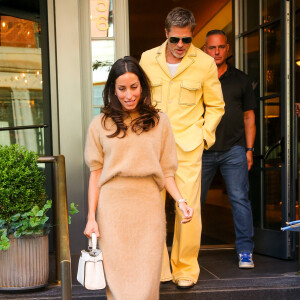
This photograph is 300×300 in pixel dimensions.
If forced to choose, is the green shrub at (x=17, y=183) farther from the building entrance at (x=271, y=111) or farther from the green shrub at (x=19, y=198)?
the building entrance at (x=271, y=111)

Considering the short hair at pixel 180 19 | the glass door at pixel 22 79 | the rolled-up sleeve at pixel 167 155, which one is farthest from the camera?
the glass door at pixel 22 79

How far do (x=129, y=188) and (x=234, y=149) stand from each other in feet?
6.75

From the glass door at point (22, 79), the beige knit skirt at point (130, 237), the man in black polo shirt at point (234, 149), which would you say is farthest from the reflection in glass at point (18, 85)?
the beige knit skirt at point (130, 237)

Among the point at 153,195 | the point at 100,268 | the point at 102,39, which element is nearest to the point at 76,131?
the point at 102,39

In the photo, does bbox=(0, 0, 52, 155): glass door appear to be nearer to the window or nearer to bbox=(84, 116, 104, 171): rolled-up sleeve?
the window

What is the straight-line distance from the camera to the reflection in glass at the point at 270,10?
559 centimetres

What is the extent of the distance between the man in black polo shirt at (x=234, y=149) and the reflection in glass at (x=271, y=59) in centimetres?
41

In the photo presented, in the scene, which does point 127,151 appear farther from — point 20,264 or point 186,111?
point 20,264

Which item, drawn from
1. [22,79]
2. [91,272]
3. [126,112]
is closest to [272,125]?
[22,79]

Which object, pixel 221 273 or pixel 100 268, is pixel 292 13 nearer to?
pixel 221 273

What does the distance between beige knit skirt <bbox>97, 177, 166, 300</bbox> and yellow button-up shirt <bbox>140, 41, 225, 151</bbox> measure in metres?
1.15

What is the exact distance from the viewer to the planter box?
4.39 meters

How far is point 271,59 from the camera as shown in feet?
18.7

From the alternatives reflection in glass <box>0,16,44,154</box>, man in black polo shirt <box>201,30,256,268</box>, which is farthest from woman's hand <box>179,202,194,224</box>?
reflection in glass <box>0,16,44,154</box>
